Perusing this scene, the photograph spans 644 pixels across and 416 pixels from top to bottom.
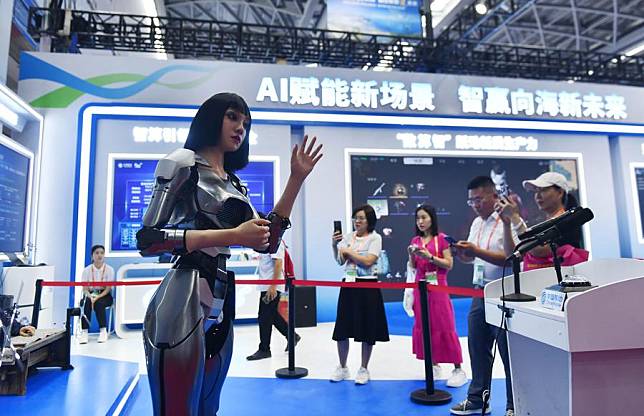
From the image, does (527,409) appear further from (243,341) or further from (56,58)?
(56,58)

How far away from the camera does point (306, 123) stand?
258 inches

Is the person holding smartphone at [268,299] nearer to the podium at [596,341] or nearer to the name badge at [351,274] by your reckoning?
the name badge at [351,274]

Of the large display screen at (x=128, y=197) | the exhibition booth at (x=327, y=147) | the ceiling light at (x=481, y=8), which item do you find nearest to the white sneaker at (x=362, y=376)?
the exhibition booth at (x=327, y=147)

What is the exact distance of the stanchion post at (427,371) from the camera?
284 centimetres

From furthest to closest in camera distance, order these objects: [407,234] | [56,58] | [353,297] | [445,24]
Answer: [445,24]
[407,234]
[56,58]
[353,297]

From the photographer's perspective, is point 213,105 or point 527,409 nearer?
point 213,105

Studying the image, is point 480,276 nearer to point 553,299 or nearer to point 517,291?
point 517,291

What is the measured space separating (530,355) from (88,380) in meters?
2.81

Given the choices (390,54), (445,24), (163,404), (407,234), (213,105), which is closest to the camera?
(163,404)

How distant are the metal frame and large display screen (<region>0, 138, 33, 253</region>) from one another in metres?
2.43

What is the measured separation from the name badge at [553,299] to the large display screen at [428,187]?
5.34 metres

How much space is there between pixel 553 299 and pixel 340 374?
7.94ft

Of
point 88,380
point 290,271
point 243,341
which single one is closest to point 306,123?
point 290,271

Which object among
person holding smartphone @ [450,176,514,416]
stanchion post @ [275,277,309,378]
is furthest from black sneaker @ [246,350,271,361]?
person holding smartphone @ [450,176,514,416]
